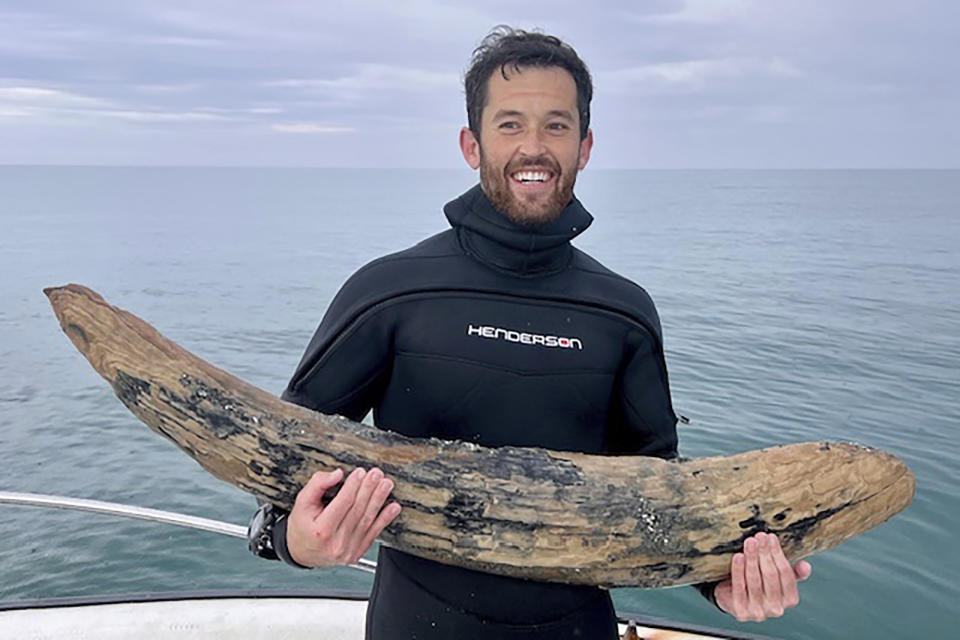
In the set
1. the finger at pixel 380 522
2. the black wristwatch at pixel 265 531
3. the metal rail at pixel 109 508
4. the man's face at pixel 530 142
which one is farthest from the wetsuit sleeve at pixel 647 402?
the metal rail at pixel 109 508

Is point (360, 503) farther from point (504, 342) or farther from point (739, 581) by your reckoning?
point (739, 581)

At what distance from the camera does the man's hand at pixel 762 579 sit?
Answer: 8.05 ft

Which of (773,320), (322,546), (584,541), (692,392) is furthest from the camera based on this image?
(773,320)

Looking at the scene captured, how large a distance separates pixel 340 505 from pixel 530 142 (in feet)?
4.45

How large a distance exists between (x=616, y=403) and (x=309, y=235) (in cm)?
7903

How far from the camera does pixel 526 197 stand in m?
2.79

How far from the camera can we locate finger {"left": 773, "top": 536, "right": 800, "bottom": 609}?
2.46 m

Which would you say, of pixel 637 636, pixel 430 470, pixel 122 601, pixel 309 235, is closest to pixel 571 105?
pixel 430 470

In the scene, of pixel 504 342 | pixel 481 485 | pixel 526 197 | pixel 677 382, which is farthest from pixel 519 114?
pixel 677 382

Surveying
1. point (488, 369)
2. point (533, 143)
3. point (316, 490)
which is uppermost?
point (533, 143)

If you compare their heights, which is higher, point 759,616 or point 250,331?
point 759,616

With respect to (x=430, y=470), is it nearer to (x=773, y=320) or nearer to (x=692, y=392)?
(x=692, y=392)

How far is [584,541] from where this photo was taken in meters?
2.44

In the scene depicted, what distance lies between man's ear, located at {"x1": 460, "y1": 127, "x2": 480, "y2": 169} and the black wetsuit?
12 centimetres
